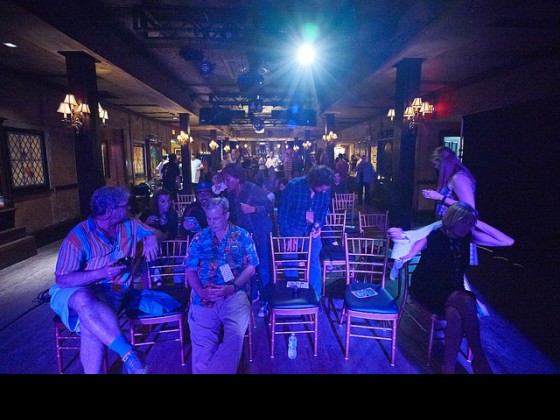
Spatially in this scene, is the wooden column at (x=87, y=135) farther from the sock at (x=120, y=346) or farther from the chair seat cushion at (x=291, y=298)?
the chair seat cushion at (x=291, y=298)

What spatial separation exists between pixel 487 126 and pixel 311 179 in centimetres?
445

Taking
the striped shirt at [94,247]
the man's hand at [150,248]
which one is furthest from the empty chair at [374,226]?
the striped shirt at [94,247]

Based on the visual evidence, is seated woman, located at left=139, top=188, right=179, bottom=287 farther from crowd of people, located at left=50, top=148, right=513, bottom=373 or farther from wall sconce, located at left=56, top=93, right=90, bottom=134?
wall sconce, located at left=56, top=93, right=90, bottom=134

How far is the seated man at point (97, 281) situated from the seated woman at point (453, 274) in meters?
2.11

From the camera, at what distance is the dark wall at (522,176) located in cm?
443

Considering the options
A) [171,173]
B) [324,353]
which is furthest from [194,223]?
[171,173]

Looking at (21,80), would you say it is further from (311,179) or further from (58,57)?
(311,179)

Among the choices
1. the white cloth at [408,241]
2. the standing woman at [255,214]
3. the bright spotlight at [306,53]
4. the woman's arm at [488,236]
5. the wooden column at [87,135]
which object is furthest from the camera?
the bright spotlight at [306,53]

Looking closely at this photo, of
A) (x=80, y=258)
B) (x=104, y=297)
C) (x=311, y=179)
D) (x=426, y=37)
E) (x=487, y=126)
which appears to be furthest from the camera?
(x=487, y=126)

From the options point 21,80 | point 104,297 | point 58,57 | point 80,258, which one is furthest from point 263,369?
point 21,80

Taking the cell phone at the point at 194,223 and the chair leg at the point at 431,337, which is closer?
the chair leg at the point at 431,337

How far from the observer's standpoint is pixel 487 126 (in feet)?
18.4

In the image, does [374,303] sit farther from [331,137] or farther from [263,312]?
[331,137]

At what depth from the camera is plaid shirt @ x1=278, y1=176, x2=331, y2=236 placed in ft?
10.7
